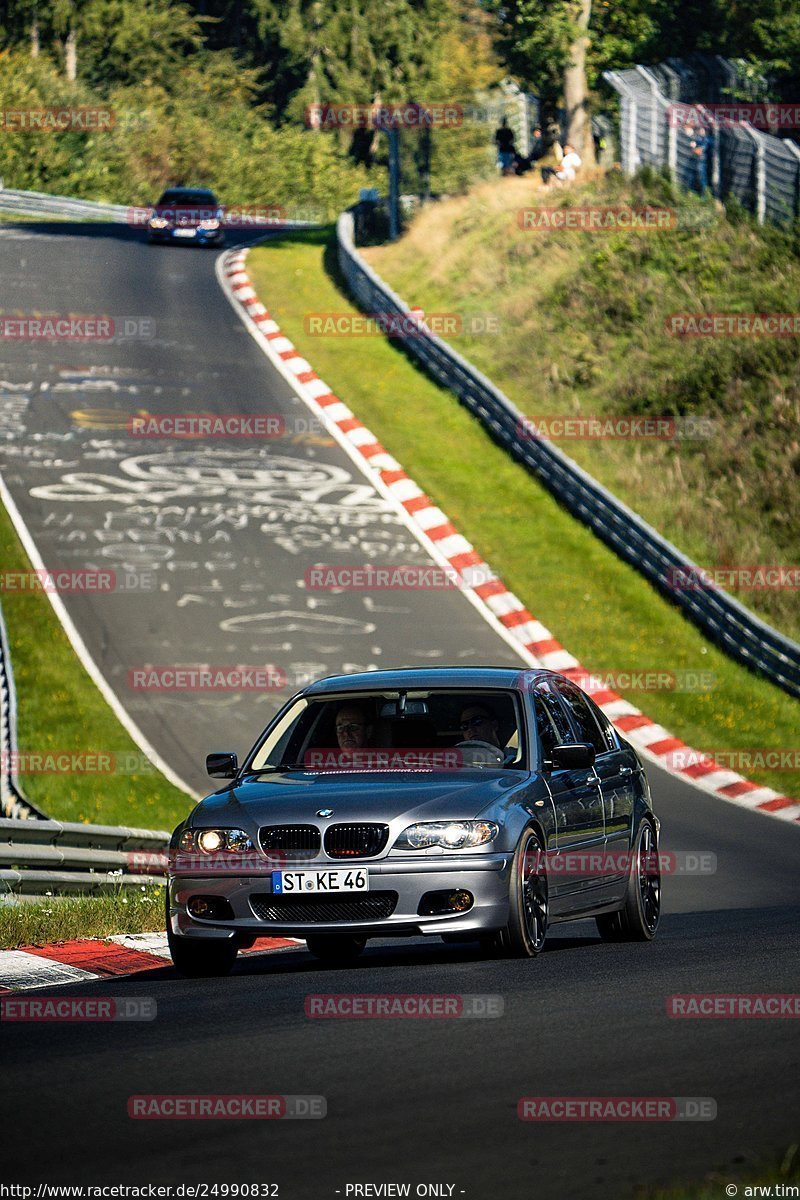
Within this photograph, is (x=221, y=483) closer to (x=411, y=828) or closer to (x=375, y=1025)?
(x=411, y=828)

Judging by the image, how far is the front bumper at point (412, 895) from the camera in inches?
347

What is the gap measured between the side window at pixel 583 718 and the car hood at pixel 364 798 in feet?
4.24

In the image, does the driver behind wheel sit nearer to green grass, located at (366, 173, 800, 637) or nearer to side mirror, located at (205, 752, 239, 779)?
side mirror, located at (205, 752, 239, 779)

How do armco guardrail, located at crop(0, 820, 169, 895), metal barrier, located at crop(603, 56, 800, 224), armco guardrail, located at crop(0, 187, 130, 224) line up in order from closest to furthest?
armco guardrail, located at crop(0, 820, 169, 895)
metal barrier, located at crop(603, 56, 800, 224)
armco guardrail, located at crop(0, 187, 130, 224)

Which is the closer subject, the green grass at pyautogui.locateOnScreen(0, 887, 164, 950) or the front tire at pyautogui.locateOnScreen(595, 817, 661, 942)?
the green grass at pyautogui.locateOnScreen(0, 887, 164, 950)

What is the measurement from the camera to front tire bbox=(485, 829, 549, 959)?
8984 millimetres

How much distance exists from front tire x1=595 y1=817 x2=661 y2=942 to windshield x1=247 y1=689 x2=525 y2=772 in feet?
4.23

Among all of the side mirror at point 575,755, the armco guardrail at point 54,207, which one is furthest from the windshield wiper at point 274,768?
the armco guardrail at point 54,207

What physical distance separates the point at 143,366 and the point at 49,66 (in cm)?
4810

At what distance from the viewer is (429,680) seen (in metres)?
10.1

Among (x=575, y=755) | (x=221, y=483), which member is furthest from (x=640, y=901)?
(x=221, y=483)

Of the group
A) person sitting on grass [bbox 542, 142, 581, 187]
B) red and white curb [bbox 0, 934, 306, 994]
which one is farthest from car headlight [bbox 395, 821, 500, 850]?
person sitting on grass [bbox 542, 142, 581, 187]

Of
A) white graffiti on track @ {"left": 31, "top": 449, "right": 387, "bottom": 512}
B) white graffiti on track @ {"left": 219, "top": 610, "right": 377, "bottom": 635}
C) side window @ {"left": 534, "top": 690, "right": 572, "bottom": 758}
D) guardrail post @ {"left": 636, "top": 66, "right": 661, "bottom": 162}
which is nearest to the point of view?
side window @ {"left": 534, "top": 690, "right": 572, "bottom": 758}

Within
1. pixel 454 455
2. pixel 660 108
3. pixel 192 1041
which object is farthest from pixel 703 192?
pixel 192 1041
